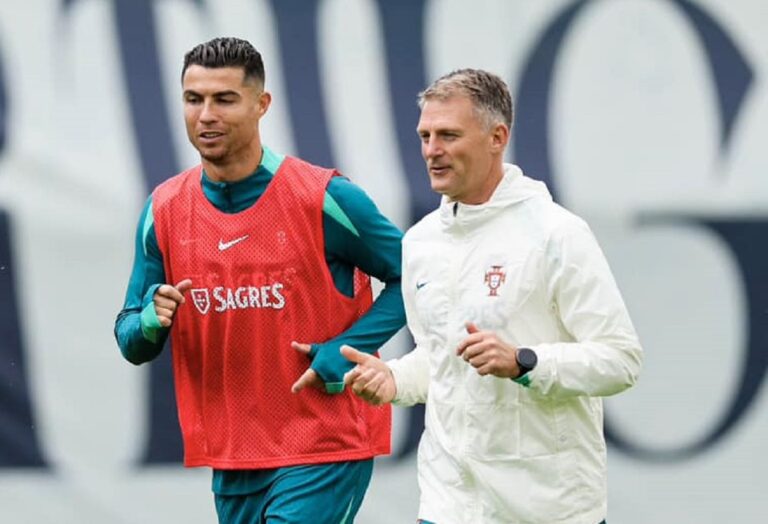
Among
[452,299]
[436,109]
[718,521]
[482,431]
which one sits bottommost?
[718,521]

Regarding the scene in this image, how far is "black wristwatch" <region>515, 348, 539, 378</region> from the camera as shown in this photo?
14.2ft

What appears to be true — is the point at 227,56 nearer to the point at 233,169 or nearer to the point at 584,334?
the point at 233,169

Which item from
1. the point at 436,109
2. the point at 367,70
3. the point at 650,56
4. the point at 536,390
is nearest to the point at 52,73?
the point at 367,70

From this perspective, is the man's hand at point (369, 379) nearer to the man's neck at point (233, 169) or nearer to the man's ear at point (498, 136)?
the man's ear at point (498, 136)

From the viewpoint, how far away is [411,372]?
15.8 ft

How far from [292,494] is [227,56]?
1.22 metres

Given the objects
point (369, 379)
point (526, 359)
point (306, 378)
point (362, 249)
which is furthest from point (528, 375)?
point (362, 249)

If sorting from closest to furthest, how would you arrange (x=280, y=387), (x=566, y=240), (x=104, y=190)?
1. (x=566, y=240)
2. (x=280, y=387)
3. (x=104, y=190)

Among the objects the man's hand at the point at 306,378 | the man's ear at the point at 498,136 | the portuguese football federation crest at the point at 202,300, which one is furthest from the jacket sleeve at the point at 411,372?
the portuguese football federation crest at the point at 202,300

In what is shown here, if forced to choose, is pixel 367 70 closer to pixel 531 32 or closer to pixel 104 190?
pixel 531 32

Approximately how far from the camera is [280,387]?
524 centimetres

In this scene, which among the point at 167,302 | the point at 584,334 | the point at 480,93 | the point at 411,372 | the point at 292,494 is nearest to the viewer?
the point at 584,334

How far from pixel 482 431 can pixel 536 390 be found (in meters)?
0.18

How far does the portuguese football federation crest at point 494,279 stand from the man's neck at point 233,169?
0.99 m
